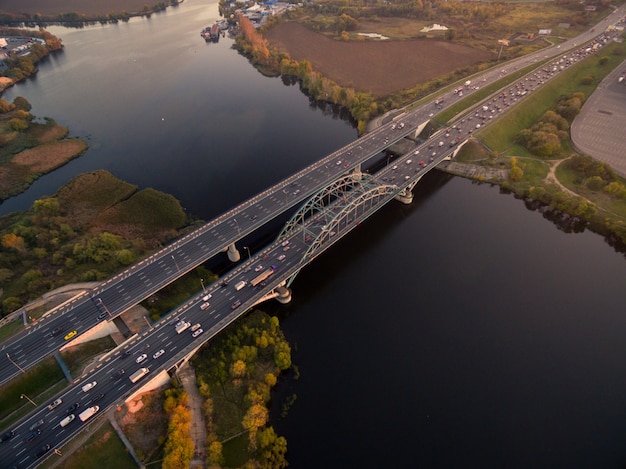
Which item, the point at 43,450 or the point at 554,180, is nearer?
Result: the point at 43,450

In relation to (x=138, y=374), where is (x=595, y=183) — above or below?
below

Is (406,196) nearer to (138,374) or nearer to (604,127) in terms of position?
(138,374)

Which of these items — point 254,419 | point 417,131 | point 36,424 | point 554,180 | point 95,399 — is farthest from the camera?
point 417,131

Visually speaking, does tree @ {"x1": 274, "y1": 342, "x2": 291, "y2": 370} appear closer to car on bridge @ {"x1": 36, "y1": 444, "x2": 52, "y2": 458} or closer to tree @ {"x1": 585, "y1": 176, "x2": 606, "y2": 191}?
car on bridge @ {"x1": 36, "y1": 444, "x2": 52, "y2": 458}

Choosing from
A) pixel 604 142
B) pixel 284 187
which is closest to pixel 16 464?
pixel 284 187

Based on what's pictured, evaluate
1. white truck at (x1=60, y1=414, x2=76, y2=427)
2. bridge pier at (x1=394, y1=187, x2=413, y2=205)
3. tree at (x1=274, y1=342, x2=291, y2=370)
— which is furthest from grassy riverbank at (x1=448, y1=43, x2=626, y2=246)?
white truck at (x1=60, y1=414, x2=76, y2=427)

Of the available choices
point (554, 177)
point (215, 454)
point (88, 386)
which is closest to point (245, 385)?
point (215, 454)

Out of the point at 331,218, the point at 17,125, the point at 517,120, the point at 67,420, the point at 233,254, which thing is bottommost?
the point at 233,254

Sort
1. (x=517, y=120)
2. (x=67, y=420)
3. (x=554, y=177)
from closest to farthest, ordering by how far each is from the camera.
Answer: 1. (x=67, y=420)
2. (x=554, y=177)
3. (x=517, y=120)
